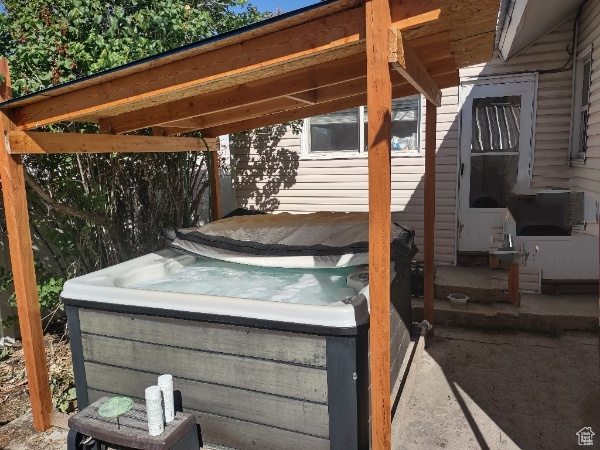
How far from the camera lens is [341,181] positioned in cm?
644

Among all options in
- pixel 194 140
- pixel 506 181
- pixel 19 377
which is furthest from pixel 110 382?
pixel 506 181

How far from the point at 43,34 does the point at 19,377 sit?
10.8 ft

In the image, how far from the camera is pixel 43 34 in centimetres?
423

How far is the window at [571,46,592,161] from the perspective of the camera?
197 inches

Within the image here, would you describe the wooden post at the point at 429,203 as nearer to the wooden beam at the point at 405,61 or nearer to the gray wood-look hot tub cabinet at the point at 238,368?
the wooden beam at the point at 405,61

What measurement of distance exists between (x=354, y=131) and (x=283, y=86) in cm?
328

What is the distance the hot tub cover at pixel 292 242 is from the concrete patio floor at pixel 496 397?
1.12 m

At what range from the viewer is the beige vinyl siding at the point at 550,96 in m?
5.23

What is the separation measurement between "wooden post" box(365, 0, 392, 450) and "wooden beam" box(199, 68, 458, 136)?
7.03ft

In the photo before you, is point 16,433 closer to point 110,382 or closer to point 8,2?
point 110,382

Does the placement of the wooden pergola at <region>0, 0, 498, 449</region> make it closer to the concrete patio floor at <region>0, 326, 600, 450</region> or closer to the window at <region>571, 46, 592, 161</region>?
the concrete patio floor at <region>0, 326, 600, 450</region>

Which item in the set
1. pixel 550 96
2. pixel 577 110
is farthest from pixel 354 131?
pixel 577 110

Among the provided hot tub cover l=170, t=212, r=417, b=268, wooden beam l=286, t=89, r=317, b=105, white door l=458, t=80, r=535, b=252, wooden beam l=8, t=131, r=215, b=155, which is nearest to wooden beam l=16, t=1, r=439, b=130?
wooden beam l=8, t=131, r=215, b=155

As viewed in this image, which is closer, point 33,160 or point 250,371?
point 250,371
